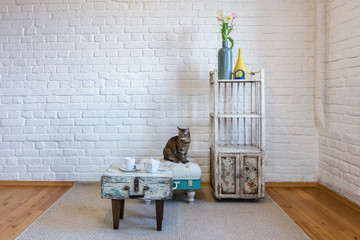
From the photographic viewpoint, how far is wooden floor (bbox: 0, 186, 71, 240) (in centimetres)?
211

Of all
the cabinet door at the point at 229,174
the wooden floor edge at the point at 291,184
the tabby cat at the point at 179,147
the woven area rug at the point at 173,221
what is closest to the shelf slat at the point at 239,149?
the cabinet door at the point at 229,174

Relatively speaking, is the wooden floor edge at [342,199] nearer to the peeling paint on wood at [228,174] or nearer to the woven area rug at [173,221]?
the woven area rug at [173,221]

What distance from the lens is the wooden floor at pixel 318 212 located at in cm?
202

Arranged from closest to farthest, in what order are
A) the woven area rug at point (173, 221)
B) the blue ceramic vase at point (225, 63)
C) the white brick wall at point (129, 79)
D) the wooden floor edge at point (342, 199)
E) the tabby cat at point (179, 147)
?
the woven area rug at point (173, 221) → the wooden floor edge at point (342, 199) → the tabby cat at point (179, 147) → the blue ceramic vase at point (225, 63) → the white brick wall at point (129, 79)

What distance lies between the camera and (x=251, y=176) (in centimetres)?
266

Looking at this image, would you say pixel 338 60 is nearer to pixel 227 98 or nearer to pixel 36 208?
pixel 227 98

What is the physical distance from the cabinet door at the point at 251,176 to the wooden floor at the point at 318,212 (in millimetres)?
259

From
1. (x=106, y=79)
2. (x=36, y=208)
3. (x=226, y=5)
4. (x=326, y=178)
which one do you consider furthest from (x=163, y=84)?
(x=326, y=178)

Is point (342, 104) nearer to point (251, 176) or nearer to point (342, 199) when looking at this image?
point (342, 199)

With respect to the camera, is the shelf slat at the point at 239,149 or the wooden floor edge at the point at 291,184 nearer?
the shelf slat at the point at 239,149

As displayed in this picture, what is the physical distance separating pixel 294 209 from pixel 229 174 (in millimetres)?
640

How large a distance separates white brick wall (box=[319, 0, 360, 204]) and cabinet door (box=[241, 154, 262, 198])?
32.4 inches

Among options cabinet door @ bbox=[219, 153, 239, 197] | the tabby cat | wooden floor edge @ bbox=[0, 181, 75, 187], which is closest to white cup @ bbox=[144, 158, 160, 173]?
the tabby cat

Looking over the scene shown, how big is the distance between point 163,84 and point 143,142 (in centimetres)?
70
